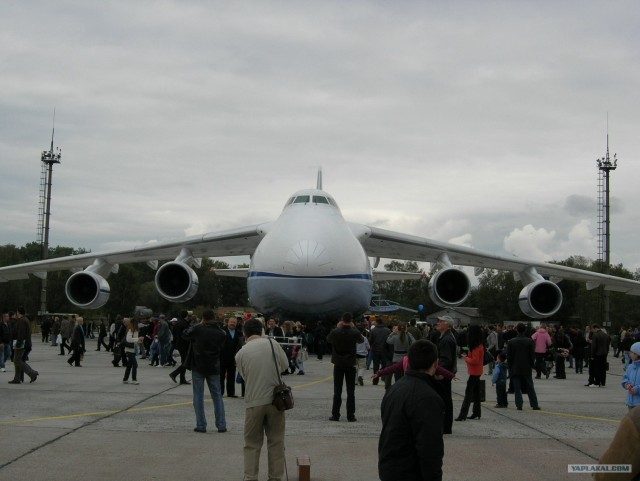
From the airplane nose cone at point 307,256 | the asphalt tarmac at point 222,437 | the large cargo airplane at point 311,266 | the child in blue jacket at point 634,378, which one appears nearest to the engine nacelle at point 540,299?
the large cargo airplane at point 311,266

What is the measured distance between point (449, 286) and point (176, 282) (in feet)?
24.8

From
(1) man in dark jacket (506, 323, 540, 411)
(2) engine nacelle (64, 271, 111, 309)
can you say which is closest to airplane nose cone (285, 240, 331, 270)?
(2) engine nacelle (64, 271, 111, 309)

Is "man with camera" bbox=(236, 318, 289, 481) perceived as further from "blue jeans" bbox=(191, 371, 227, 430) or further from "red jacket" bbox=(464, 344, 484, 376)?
"red jacket" bbox=(464, 344, 484, 376)

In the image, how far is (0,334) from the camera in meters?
14.1

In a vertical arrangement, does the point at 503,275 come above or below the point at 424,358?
above

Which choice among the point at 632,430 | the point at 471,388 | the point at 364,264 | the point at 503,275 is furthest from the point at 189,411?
the point at 503,275

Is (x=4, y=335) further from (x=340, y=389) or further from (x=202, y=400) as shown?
(x=340, y=389)

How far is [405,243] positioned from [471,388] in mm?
13762

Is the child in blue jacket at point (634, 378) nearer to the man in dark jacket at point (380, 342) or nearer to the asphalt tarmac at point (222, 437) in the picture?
the asphalt tarmac at point (222, 437)

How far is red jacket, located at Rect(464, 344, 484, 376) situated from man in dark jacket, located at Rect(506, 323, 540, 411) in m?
1.16

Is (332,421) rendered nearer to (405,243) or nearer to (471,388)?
(471,388)

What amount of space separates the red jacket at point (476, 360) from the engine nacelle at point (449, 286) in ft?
37.7

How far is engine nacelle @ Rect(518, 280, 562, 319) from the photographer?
21016mm

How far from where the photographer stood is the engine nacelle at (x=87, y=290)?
829 inches
